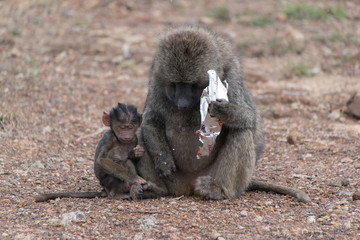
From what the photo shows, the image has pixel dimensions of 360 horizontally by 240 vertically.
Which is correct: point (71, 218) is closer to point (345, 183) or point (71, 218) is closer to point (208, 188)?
point (208, 188)

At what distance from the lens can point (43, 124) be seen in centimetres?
669

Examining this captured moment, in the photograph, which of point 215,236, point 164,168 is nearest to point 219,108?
point 164,168

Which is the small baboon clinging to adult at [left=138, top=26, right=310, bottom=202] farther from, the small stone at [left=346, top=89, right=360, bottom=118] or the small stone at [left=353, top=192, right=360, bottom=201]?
the small stone at [left=346, top=89, right=360, bottom=118]

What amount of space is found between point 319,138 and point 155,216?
3296 mm

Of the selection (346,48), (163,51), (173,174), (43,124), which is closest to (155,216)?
(173,174)

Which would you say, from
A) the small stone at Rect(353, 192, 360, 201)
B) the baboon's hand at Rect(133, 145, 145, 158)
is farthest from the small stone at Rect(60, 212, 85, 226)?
the small stone at Rect(353, 192, 360, 201)

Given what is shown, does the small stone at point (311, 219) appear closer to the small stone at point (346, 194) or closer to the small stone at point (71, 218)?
the small stone at point (346, 194)

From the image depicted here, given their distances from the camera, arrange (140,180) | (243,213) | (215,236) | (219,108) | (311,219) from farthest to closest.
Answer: (140,180) → (219,108) → (243,213) → (311,219) → (215,236)

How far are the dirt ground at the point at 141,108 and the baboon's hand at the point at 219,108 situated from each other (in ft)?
2.55

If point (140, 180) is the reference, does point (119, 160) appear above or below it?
above

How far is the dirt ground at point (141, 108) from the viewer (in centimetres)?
395

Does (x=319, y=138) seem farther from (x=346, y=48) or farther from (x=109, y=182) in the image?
(x=346, y=48)

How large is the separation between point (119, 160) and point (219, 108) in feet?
3.18

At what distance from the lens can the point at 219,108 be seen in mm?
4336
